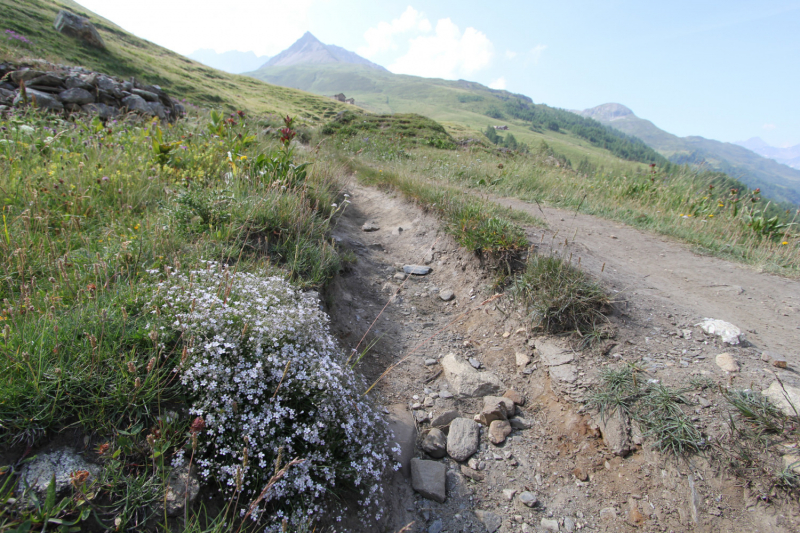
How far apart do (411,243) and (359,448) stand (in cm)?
424

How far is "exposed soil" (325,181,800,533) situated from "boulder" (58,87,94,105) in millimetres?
9306

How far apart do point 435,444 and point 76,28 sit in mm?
34746

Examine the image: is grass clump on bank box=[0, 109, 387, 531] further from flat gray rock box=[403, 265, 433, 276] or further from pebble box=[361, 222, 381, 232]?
pebble box=[361, 222, 381, 232]

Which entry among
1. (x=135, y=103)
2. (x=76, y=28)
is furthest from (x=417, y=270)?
(x=76, y=28)

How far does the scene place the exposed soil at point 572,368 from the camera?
255 centimetres

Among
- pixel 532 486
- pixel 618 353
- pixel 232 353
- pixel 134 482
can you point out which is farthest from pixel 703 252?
pixel 134 482

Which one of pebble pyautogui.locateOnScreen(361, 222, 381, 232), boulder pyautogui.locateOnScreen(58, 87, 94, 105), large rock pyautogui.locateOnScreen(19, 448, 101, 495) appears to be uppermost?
boulder pyautogui.locateOnScreen(58, 87, 94, 105)

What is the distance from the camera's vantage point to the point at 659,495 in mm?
2568

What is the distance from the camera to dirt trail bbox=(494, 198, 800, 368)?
12.6 ft

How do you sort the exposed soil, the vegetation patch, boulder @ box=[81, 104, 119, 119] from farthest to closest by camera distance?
the vegetation patch
boulder @ box=[81, 104, 119, 119]
the exposed soil

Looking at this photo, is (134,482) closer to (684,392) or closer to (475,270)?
(684,392)

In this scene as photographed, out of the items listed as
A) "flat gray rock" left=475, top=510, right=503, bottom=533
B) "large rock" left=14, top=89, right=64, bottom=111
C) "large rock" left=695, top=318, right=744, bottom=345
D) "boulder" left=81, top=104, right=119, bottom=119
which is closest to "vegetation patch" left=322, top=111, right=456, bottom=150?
"boulder" left=81, top=104, right=119, bottom=119

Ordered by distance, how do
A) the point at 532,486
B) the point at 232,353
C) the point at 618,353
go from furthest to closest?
the point at 618,353
the point at 532,486
the point at 232,353

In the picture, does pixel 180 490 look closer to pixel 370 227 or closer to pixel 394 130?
pixel 370 227
